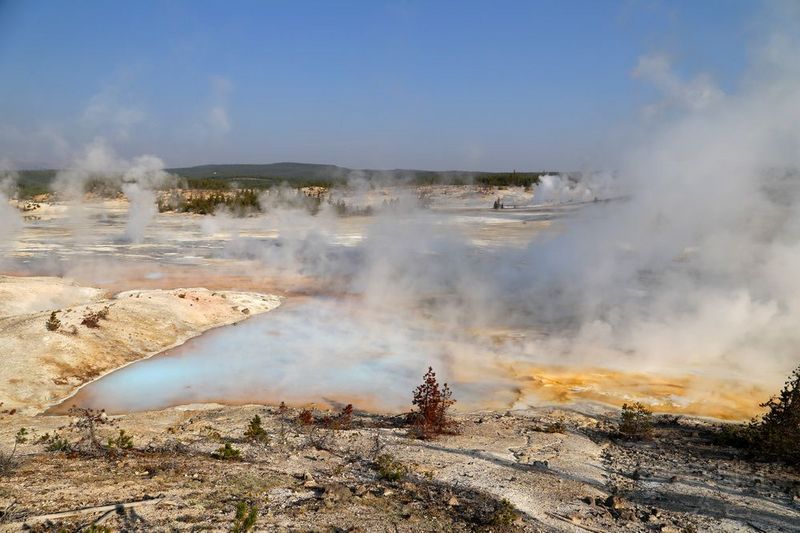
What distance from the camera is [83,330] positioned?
34.8 ft

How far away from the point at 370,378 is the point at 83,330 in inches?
222

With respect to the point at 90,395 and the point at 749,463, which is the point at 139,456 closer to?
the point at 90,395

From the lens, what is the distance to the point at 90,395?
877 centimetres

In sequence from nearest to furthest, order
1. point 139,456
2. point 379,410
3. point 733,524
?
point 733,524 → point 139,456 → point 379,410

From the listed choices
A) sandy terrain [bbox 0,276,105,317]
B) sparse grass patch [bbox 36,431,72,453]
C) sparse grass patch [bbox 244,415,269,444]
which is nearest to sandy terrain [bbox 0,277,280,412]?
sandy terrain [bbox 0,276,105,317]

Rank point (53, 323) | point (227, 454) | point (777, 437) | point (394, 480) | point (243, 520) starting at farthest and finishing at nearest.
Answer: point (53, 323) → point (777, 437) → point (227, 454) → point (394, 480) → point (243, 520)

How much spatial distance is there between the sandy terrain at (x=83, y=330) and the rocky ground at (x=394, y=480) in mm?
1852

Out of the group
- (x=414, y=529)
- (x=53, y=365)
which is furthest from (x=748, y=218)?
(x=53, y=365)

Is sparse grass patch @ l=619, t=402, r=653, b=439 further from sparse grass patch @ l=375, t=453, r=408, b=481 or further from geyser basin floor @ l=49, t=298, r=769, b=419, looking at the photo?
sparse grass patch @ l=375, t=453, r=408, b=481

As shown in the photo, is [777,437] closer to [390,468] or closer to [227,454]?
[390,468]

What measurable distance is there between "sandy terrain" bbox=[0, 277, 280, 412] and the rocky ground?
185 centimetres

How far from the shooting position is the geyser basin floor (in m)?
8.51

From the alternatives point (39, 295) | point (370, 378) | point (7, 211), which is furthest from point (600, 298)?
point (7, 211)

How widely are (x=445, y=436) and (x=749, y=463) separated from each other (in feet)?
10.5
